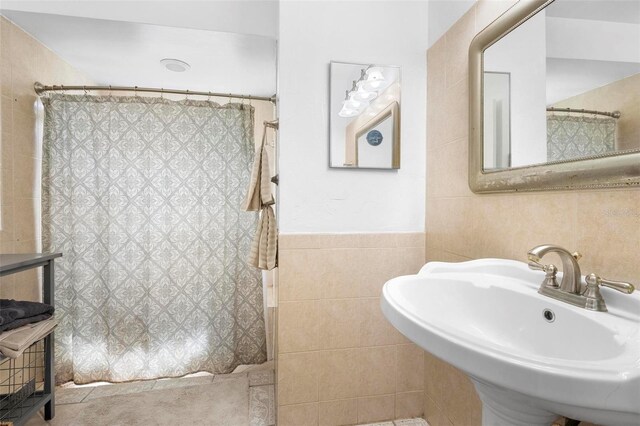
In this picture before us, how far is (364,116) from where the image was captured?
4.78ft

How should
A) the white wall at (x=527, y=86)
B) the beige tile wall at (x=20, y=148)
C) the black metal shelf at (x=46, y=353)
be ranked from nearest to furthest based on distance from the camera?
the white wall at (x=527, y=86) → the black metal shelf at (x=46, y=353) → the beige tile wall at (x=20, y=148)

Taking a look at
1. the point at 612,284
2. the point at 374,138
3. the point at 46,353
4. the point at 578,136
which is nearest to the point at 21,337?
the point at 46,353

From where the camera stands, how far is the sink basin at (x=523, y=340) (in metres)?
0.44

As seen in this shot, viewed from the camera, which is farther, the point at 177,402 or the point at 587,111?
the point at 177,402

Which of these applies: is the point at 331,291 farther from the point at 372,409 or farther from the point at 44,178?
the point at 44,178

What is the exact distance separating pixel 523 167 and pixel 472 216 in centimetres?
30

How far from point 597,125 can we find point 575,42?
27 cm

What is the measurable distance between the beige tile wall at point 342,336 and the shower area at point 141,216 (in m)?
0.40

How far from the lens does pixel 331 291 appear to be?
57.4 inches

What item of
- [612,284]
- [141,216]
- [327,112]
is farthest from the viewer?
[141,216]

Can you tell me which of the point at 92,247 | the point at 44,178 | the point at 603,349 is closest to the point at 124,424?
the point at 92,247

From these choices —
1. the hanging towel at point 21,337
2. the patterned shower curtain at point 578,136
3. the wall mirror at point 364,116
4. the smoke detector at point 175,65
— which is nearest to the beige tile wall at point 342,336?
the wall mirror at point 364,116

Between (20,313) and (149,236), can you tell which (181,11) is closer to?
(149,236)

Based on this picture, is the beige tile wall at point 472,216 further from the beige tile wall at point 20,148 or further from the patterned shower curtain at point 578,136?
the beige tile wall at point 20,148
